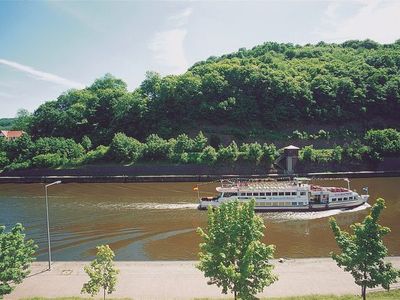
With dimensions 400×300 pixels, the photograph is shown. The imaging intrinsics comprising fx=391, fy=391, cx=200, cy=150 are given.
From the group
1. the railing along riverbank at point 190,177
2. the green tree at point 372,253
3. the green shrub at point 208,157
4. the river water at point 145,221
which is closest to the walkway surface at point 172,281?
the river water at point 145,221

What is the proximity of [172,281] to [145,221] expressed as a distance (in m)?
18.6

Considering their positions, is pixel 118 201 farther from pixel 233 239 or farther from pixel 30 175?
pixel 233 239

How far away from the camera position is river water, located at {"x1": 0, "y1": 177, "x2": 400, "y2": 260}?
36938 millimetres

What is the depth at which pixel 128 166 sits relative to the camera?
7950cm

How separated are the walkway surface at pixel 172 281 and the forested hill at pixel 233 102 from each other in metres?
63.9

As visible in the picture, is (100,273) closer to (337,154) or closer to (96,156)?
(96,156)

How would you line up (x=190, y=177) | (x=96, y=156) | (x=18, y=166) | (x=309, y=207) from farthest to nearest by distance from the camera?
(x=96, y=156), (x=18, y=166), (x=190, y=177), (x=309, y=207)

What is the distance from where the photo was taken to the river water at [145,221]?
1454 inches

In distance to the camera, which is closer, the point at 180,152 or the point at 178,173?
the point at 178,173

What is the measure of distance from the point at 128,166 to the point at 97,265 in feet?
191

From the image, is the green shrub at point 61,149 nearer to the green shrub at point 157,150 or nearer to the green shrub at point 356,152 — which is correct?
the green shrub at point 157,150

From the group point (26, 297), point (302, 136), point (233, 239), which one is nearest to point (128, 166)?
point (302, 136)

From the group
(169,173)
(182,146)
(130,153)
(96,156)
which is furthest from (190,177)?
(96,156)

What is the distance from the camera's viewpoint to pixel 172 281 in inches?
1109
